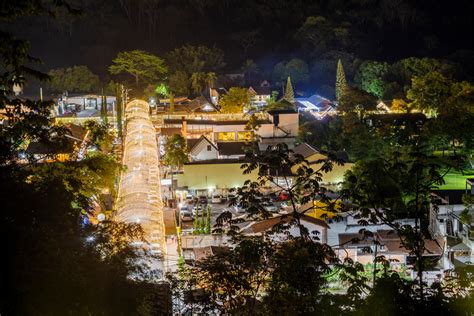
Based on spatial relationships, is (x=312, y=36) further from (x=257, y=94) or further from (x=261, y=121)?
(x=261, y=121)

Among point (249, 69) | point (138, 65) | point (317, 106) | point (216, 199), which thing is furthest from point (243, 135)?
point (249, 69)

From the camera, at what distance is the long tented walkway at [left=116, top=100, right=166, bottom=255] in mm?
6191

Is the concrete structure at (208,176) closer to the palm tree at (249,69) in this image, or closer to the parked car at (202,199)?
the parked car at (202,199)

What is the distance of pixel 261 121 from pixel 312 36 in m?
10.3

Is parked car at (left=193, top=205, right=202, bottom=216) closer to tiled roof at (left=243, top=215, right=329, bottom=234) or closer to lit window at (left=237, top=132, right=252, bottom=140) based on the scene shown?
tiled roof at (left=243, top=215, right=329, bottom=234)

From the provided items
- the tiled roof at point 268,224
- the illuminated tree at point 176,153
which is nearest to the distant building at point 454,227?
the tiled roof at point 268,224

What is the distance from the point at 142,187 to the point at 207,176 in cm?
371

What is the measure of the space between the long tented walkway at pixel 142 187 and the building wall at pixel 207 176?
990 millimetres

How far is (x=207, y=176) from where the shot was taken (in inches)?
435

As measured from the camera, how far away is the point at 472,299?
10.9 ft

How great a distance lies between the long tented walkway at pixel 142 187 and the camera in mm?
6191

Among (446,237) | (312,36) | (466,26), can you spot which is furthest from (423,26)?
(446,237)

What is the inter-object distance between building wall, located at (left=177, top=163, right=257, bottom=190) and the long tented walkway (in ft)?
3.25

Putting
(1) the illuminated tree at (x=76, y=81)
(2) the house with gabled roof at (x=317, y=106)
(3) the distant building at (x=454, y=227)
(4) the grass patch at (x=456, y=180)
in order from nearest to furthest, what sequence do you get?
1. (3) the distant building at (x=454, y=227)
2. (4) the grass patch at (x=456, y=180)
3. (2) the house with gabled roof at (x=317, y=106)
4. (1) the illuminated tree at (x=76, y=81)
